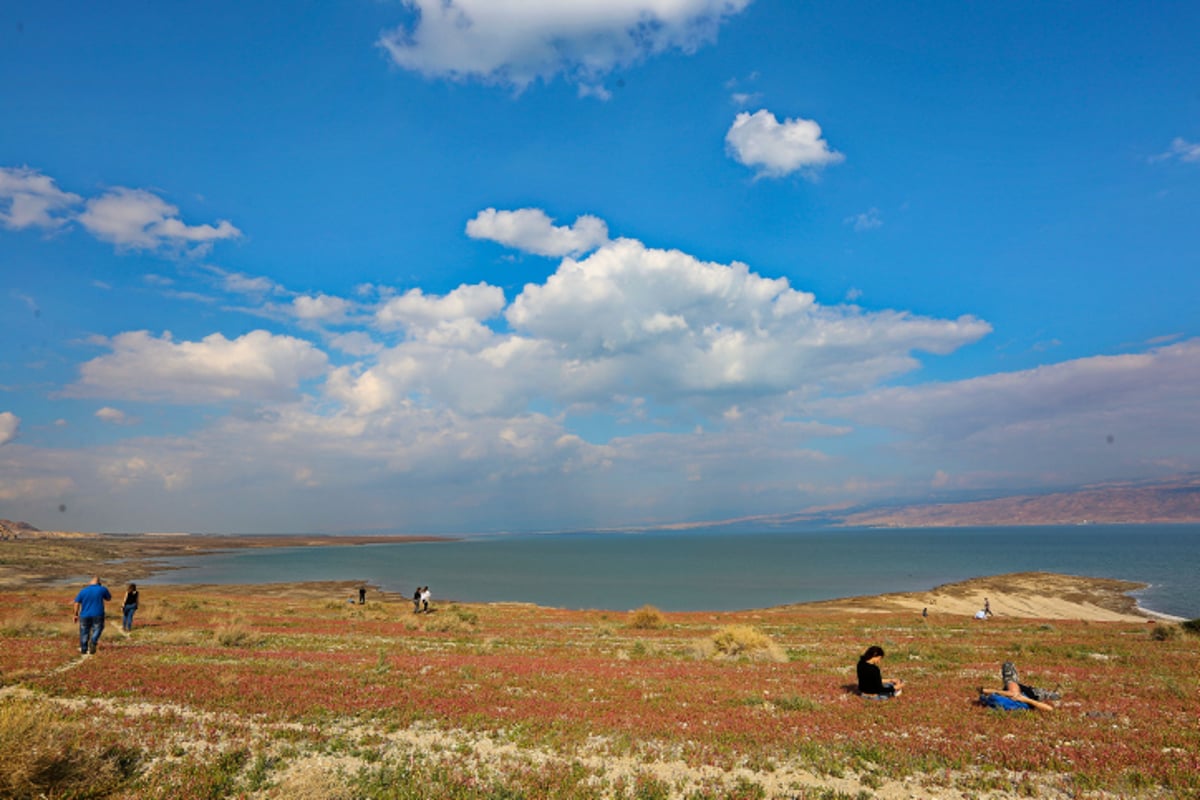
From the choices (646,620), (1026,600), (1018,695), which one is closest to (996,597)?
(1026,600)

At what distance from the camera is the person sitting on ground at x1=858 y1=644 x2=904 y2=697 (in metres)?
15.7

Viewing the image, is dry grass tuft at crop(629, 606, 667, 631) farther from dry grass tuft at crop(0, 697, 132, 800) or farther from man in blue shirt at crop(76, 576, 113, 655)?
dry grass tuft at crop(0, 697, 132, 800)

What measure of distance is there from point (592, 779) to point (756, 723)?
15.9ft

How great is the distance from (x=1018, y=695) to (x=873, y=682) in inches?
127

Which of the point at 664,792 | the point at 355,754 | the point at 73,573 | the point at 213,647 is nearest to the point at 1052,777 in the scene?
the point at 664,792

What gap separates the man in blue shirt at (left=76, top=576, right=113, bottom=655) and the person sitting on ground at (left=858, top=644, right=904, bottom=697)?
23.6 meters

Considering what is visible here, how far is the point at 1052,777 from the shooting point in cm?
1005

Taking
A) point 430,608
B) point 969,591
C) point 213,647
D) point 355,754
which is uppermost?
point 355,754

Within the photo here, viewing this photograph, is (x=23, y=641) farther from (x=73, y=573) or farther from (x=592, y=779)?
(x=73, y=573)

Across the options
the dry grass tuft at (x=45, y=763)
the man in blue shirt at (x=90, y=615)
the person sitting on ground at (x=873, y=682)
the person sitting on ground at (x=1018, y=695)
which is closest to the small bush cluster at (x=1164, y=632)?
the person sitting on ground at (x=1018, y=695)

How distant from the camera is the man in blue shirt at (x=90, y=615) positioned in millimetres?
19125

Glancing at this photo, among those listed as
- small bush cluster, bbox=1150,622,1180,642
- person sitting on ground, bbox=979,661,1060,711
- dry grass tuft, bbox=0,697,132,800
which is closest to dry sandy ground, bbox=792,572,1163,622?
small bush cluster, bbox=1150,622,1180,642

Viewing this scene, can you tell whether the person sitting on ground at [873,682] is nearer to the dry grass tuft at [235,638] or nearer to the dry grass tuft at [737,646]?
the dry grass tuft at [737,646]

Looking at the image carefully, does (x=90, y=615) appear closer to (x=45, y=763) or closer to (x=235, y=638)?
(x=235, y=638)
